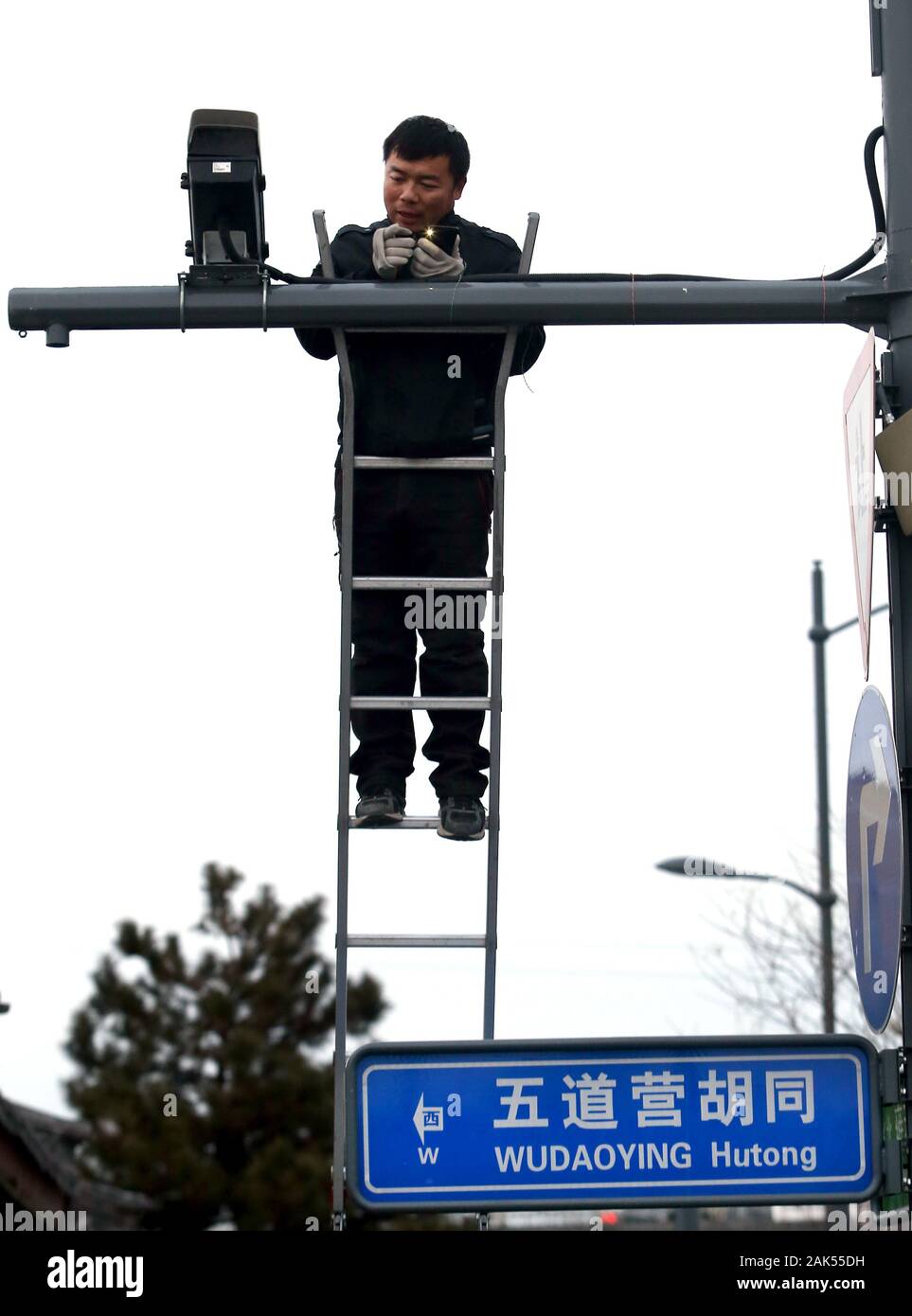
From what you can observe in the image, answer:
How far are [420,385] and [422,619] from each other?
746 millimetres

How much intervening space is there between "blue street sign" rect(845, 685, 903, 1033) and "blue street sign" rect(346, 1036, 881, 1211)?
0.44 metres

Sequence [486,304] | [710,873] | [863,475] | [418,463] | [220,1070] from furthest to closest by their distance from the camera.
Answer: [220,1070], [710,873], [418,463], [486,304], [863,475]

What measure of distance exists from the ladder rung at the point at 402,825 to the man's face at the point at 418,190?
6.38ft

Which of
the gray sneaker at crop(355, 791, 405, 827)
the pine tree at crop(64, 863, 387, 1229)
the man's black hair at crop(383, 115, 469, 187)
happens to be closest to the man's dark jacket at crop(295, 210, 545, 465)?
the man's black hair at crop(383, 115, 469, 187)

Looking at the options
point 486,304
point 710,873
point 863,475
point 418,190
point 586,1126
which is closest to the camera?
point 586,1126

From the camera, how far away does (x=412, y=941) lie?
240 inches

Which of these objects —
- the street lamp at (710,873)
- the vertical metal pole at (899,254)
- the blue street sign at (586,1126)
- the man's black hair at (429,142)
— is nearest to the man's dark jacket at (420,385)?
the man's black hair at (429,142)

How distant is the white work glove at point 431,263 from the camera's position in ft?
22.0

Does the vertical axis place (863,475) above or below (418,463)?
below

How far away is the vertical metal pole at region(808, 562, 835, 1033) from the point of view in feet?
60.0

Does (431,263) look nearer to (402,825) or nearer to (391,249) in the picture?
(391,249)

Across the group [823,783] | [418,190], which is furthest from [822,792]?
[418,190]

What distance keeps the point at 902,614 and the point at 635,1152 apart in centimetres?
170
